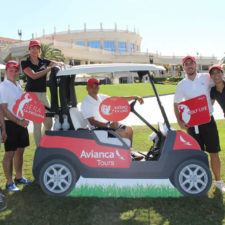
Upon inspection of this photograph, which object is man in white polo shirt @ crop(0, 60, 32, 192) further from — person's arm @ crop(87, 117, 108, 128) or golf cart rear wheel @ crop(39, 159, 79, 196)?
person's arm @ crop(87, 117, 108, 128)

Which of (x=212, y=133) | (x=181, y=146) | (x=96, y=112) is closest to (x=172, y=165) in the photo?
(x=181, y=146)

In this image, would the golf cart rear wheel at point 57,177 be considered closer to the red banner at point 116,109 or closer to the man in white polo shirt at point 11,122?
the man in white polo shirt at point 11,122

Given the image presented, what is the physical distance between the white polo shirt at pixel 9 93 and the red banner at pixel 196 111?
2.28 meters

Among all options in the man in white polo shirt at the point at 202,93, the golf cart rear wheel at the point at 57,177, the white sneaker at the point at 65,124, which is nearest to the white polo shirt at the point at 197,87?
the man in white polo shirt at the point at 202,93

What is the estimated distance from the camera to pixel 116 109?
3500 millimetres

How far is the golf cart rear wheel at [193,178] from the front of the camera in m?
3.36

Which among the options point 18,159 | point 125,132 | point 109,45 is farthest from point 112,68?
point 109,45

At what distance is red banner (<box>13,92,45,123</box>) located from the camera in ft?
11.7

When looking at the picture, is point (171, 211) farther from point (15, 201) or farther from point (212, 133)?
point (15, 201)

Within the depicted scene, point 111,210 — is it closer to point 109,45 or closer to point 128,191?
point 128,191

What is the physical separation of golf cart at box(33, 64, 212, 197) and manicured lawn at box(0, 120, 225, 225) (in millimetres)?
163

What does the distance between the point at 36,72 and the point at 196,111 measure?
2.52 metres

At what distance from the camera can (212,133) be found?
3.75 metres

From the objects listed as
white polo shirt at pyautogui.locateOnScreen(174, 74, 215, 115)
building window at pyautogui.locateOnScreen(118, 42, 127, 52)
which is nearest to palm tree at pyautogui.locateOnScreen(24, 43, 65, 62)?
white polo shirt at pyautogui.locateOnScreen(174, 74, 215, 115)
